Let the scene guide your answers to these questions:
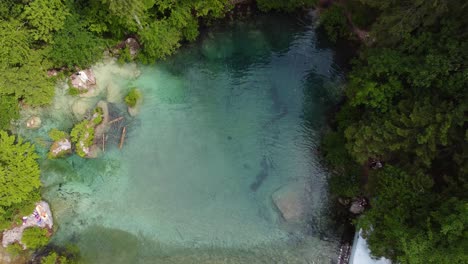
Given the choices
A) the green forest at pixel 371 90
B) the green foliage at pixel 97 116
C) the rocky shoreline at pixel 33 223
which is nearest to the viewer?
the green forest at pixel 371 90

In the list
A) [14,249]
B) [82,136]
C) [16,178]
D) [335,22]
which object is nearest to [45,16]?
[82,136]

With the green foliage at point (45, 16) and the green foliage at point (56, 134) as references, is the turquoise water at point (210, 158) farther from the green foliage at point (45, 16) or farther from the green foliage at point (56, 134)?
the green foliage at point (45, 16)

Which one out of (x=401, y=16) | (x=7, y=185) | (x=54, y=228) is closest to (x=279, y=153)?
(x=401, y=16)

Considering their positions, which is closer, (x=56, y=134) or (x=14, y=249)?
(x=14, y=249)

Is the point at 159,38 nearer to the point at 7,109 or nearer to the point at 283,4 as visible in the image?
the point at 283,4

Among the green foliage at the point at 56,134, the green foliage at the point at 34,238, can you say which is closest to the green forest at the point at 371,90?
the green foliage at the point at 34,238
